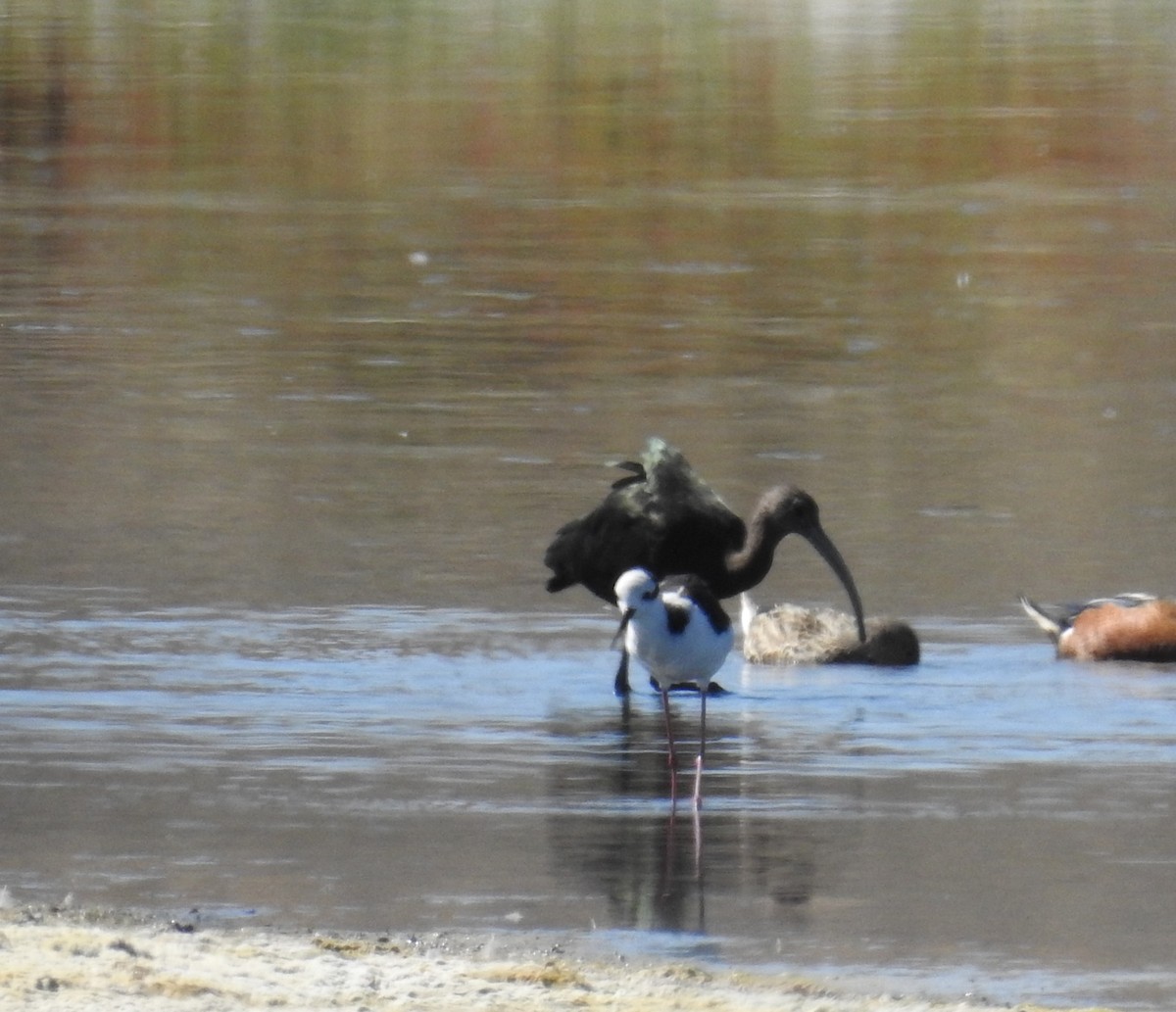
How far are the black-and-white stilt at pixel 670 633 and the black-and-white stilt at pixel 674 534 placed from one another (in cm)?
178

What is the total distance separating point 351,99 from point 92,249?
18670 millimetres

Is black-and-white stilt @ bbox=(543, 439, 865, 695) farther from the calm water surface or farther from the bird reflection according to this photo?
the bird reflection

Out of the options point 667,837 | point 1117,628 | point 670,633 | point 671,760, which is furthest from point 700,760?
point 1117,628

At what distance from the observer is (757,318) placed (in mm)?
20766

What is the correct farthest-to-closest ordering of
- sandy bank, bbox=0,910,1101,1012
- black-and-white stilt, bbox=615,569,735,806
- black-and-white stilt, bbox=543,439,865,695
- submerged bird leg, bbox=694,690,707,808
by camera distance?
1. black-and-white stilt, bbox=543,439,865,695
2. black-and-white stilt, bbox=615,569,735,806
3. submerged bird leg, bbox=694,690,707,808
4. sandy bank, bbox=0,910,1101,1012

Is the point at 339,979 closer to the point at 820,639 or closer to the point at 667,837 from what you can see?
the point at 667,837

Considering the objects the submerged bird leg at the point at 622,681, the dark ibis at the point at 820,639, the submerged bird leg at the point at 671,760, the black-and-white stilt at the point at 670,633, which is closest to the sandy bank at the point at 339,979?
the submerged bird leg at the point at 671,760

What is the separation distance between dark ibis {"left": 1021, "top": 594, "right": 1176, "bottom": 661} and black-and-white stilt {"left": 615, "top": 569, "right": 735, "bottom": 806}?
2229mm

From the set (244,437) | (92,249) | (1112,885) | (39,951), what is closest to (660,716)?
(1112,885)

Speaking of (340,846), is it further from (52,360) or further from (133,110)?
(133,110)

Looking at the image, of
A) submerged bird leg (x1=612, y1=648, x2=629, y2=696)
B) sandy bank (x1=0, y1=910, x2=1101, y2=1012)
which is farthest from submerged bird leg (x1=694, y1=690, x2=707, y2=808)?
sandy bank (x1=0, y1=910, x2=1101, y2=1012)

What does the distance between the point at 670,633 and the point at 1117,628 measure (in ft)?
8.89

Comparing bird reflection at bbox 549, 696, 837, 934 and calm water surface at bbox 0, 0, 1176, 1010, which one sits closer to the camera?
bird reflection at bbox 549, 696, 837, 934

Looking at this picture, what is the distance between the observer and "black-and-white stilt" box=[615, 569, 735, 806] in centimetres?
906
